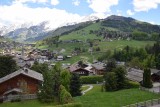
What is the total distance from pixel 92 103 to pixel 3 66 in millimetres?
41464

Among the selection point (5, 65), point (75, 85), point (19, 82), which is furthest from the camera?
point (5, 65)

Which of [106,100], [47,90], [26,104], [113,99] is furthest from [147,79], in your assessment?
[26,104]

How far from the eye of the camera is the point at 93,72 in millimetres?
147000

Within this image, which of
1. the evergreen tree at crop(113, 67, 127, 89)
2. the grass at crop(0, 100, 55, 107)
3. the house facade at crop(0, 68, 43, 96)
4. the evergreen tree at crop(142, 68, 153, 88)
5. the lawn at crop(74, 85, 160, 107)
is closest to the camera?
the lawn at crop(74, 85, 160, 107)

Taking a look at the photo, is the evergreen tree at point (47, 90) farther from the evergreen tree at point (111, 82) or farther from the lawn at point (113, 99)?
the evergreen tree at point (111, 82)

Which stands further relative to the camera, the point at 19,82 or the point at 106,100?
the point at 19,82

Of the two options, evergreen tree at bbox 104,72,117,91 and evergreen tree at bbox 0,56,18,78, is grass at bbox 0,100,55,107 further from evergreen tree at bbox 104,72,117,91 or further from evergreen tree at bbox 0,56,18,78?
evergreen tree at bbox 0,56,18,78

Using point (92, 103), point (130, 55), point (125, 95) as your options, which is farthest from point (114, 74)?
point (130, 55)

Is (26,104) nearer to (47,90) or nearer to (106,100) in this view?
(47,90)

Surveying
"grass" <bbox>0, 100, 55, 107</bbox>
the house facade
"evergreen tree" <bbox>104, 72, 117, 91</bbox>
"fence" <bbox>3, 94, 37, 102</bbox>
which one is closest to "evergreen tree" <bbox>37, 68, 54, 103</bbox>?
"grass" <bbox>0, 100, 55, 107</bbox>

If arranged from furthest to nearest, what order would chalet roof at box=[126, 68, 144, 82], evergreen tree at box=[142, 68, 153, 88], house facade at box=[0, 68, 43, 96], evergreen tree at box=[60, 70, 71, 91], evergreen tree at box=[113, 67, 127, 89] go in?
chalet roof at box=[126, 68, 144, 82], evergreen tree at box=[113, 67, 127, 89], evergreen tree at box=[142, 68, 153, 88], house facade at box=[0, 68, 43, 96], evergreen tree at box=[60, 70, 71, 91]

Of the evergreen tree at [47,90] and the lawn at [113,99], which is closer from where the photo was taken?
the lawn at [113,99]

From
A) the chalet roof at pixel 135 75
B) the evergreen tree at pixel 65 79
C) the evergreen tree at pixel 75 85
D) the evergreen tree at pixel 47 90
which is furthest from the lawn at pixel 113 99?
the chalet roof at pixel 135 75

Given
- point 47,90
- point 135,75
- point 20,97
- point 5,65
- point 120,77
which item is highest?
point 5,65
